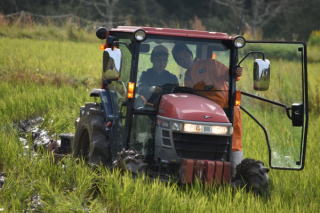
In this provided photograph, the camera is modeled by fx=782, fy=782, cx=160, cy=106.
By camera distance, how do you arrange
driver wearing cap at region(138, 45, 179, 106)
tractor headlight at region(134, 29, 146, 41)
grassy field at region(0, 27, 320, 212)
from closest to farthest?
grassy field at region(0, 27, 320, 212) < tractor headlight at region(134, 29, 146, 41) < driver wearing cap at region(138, 45, 179, 106)

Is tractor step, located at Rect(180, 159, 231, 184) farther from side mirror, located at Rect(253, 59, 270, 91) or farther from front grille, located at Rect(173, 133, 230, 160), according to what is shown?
side mirror, located at Rect(253, 59, 270, 91)

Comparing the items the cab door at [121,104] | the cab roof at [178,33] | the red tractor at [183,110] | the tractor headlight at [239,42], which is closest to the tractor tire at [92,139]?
the red tractor at [183,110]

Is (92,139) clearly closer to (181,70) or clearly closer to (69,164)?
(69,164)

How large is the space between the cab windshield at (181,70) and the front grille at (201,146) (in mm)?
500

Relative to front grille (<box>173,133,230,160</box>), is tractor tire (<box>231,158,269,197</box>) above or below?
below

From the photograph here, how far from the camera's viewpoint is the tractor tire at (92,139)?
26.2 feet

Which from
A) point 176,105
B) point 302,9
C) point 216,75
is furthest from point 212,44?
point 302,9

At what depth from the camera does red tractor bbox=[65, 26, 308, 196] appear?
24.5ft

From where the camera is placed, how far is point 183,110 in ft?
24.6

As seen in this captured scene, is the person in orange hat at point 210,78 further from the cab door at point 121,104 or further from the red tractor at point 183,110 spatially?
the cab door at point 121,104

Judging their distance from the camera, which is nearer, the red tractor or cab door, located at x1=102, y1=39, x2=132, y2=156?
the red tractor

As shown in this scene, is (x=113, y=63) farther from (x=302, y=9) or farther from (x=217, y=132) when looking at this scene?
(x=302, y=9)

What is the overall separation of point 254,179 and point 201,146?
60 centimetres

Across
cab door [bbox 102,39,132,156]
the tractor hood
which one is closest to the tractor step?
the tractor hood
